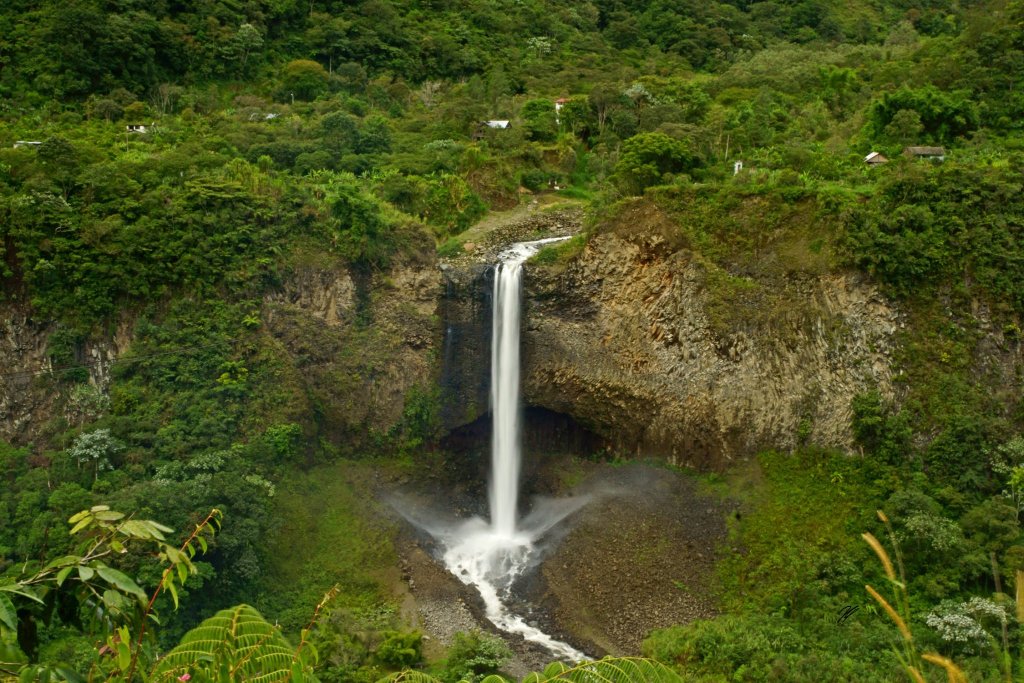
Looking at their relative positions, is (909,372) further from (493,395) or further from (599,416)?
(493,395)

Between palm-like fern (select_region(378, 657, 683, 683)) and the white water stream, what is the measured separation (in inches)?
568

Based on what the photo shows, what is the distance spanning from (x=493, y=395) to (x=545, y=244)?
4.54 m

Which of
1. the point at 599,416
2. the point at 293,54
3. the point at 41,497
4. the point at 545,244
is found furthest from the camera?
the point at 293,54

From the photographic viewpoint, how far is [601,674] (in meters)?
3.74

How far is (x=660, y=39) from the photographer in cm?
4341

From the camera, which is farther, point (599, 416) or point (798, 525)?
point (599, 416)

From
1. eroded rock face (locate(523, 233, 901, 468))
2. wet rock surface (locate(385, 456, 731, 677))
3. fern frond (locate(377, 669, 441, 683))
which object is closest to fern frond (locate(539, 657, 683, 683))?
fern frond (locate(377, 669, 441, 683))

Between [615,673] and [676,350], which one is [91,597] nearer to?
[615,673]

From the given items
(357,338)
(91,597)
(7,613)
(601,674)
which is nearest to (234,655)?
(91,597)

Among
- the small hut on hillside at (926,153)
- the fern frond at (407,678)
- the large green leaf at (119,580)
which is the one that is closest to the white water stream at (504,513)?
the small hut on hillside at (926,153)

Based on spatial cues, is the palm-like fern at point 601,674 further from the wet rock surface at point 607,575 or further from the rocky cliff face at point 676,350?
the rocky cliff face at point 676,350

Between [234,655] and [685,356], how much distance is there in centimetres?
1802

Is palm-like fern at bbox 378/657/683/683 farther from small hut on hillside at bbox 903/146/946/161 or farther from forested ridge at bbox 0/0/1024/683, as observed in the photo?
small hut on hillside at bbox 903/146/946/161

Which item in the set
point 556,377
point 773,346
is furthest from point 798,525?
point 556,377
